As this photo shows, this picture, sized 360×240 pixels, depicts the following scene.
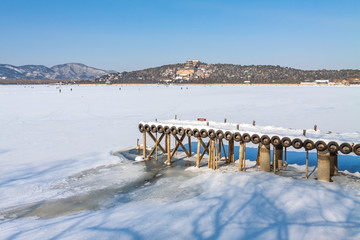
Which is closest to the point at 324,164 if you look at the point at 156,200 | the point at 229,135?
the point at 229,135

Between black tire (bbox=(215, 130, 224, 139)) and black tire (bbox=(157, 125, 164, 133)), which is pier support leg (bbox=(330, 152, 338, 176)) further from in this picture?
black tire (bbox=(157, 125, 164, 133))

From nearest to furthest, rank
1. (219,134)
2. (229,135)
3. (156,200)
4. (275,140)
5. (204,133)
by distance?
(156,200) < (275,140) < (229,135) < (219,134) < (204,133)

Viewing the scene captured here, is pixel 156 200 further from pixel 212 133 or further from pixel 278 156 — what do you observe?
pixel 278 156

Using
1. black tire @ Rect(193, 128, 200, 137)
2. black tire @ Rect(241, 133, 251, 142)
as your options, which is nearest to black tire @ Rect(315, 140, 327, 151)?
black tire @ Rect(241, 133, 251, 142)

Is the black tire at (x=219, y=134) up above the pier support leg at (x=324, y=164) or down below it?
above

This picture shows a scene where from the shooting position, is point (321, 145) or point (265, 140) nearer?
point (321, 145)

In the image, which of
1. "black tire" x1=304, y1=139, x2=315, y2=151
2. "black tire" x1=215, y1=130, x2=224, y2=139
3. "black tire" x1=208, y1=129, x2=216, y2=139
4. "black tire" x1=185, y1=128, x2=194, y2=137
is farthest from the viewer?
"black tire" x1=185, y1=128, x2=194, y2=137

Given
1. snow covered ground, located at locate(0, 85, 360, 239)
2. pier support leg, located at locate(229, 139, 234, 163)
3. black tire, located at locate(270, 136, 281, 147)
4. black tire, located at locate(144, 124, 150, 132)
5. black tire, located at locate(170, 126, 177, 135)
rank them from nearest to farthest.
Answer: snow covered ground, located at locate(0, 85, 360, 239)
black tire, located at locate(270, 136, 281, 147)
pier support leg, located at locate(229, 139, 234, 163)
black tire, located at locate(170, 126, 177, 135)
black tire, located at locate(144, 124, 150, 132)

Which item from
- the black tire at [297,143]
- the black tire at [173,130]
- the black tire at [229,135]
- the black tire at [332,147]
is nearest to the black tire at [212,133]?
the black tire at [229,135]

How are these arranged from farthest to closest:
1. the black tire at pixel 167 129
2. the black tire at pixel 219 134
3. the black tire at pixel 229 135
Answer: the black tire at pixel 167 129 < the black tire at pixel 219 134 < the black tire at pixel 229 135

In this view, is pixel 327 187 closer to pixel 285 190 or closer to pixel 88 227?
pixel 285 190

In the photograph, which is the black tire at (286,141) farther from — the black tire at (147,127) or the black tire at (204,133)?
the black tire at (147,127)

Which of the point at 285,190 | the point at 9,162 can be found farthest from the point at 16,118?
the point at 285,190

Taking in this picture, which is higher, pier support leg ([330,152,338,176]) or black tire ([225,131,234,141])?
black tire ([225,131,234,141])
